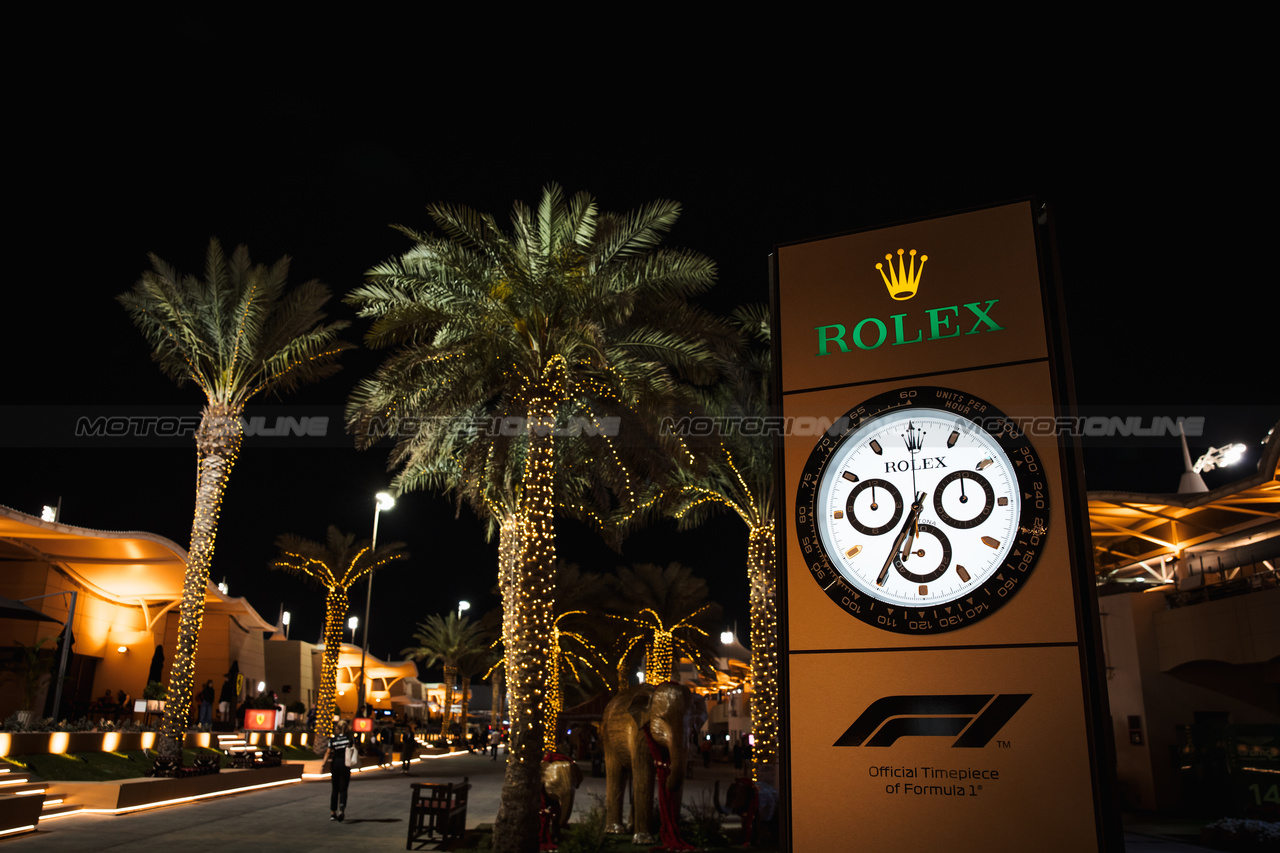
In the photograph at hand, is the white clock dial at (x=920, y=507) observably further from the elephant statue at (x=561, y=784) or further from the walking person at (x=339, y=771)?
the walking person at (x=339, y=771)

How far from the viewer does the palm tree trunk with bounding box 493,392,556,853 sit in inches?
510

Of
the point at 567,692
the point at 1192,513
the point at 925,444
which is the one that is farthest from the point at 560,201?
the point at 567,692

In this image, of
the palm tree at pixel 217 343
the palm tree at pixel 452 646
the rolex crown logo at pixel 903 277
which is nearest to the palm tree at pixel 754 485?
the palm tree at pixel 217 343

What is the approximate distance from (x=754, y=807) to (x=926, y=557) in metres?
11.4

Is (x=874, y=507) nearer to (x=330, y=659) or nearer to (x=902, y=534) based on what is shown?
(x=902, y=534)

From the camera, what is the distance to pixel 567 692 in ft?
181

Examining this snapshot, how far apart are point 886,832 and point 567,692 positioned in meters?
53.4

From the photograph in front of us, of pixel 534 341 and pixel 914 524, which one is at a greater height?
pixel 534 341

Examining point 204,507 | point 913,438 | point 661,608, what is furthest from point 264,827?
point 661,608

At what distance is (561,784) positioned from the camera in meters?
14.9

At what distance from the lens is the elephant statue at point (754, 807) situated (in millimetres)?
14477

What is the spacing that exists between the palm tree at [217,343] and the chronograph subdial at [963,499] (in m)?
20.2

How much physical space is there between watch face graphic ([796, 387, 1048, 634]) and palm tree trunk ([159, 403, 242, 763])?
19919mm

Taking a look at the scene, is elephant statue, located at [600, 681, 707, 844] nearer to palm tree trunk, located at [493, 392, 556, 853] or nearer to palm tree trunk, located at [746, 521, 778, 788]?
palm tree trunk, located at [493, 392, 556, 853]
